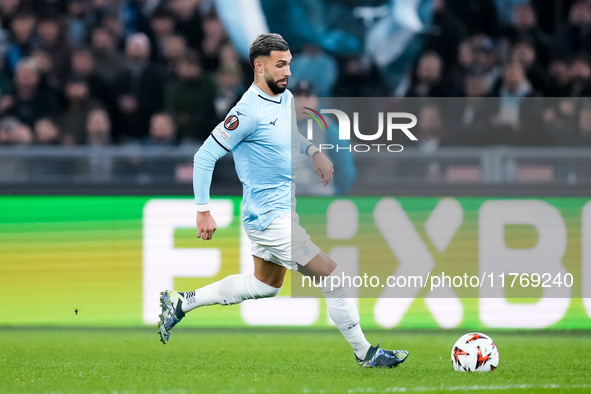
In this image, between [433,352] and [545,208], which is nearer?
[433,352]

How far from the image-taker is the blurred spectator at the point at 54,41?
9188mm

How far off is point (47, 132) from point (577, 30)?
5.06 metres

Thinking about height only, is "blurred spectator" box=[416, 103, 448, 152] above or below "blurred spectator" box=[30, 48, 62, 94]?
below

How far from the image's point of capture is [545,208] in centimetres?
791

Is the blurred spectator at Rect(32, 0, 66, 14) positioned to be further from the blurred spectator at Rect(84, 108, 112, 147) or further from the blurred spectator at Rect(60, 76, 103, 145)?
the blurred spectator at Rect(84, 108, 112, 147)

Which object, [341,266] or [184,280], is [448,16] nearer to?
[341,266]


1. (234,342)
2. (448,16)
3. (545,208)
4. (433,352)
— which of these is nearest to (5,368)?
(234,342)

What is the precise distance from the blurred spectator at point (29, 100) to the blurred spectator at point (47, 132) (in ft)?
0.30

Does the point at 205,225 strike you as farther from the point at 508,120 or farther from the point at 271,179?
the point at 508,120

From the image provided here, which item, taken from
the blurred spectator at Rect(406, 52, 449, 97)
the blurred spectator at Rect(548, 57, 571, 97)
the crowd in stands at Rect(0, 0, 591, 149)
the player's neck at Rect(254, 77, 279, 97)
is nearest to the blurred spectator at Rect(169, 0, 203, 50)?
the crowd in stands at Rect(0, 0, 591, 149)

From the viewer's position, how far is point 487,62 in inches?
361

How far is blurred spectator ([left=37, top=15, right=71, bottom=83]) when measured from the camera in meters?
9.19

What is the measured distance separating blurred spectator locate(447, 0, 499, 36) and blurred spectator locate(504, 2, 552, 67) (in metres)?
0.18

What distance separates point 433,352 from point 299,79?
2636mm
